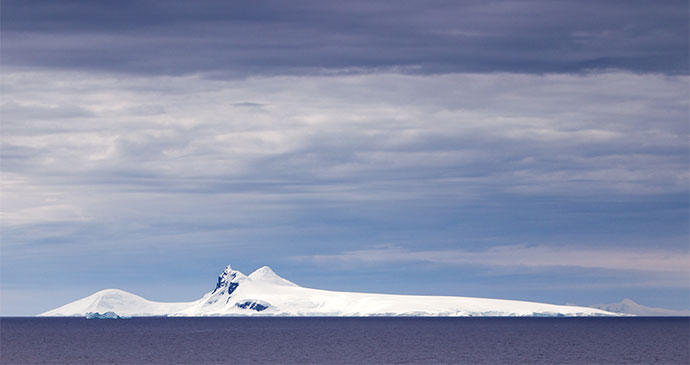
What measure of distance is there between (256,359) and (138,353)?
24.5 m

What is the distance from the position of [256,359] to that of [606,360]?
46358 mm

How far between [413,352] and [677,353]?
3984 cm

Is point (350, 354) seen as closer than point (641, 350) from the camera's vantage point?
Yes

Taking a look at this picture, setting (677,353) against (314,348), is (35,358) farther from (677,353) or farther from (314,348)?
(677,353)

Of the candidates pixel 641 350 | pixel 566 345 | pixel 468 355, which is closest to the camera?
pixel 468 355

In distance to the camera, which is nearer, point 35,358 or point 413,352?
point 35,358

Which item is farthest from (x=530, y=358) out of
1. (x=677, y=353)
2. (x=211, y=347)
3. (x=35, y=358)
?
(x=35, y=358)

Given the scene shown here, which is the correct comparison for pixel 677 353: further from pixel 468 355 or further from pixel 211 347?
pixel 211 347

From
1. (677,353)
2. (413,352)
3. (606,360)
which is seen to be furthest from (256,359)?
(677,353)

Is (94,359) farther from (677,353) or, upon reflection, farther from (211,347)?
(677,353)

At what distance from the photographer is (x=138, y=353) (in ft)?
451

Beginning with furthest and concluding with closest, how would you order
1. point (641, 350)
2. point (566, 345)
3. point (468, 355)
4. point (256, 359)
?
point (566, 345) → point (641, 350) → point (468, 355) → point (256, 359)

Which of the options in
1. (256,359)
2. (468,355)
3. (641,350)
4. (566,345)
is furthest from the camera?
(566,345)

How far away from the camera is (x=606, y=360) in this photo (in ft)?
404
